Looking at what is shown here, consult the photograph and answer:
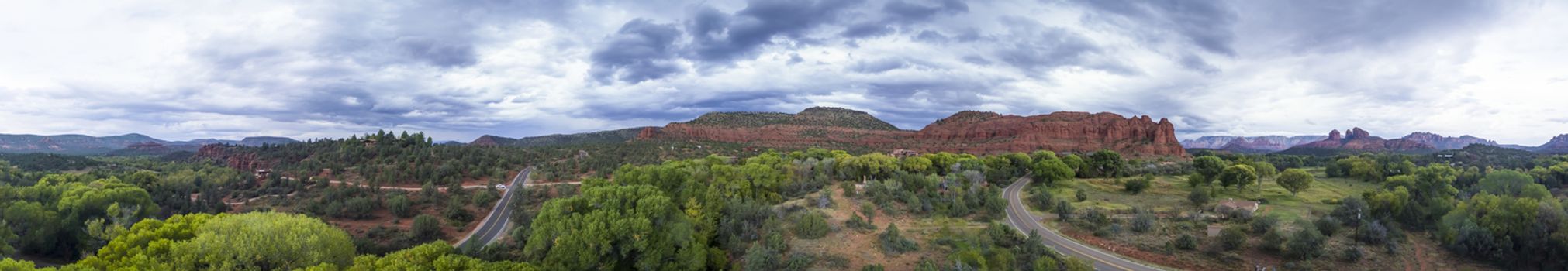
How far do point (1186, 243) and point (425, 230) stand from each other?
48.4 metres

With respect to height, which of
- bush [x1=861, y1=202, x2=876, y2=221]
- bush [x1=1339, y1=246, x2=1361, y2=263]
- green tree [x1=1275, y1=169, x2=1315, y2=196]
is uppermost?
green tree [x1=1275, y1=169, x2=1315, y2=196]

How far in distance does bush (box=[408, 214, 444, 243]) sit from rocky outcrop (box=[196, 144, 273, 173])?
5199cm

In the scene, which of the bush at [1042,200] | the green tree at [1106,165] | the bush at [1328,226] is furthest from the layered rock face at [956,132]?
the bush at [1328,226]

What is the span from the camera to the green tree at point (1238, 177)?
50844mm

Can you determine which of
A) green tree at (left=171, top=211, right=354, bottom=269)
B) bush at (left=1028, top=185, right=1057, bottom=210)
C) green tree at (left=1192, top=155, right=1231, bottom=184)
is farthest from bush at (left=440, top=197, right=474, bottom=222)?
green tree at (left=1192, top=155, right=1231, bottom=184)

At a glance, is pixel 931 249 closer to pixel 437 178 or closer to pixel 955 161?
pixel 955 161

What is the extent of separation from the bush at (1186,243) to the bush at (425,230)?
47322 mm

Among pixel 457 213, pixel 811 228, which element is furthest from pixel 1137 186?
pixel 457 213

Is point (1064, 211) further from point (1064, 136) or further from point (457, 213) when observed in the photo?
point (1064, 136)

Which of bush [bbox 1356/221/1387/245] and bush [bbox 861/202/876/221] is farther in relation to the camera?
bush [bbox 861/202/876/221]

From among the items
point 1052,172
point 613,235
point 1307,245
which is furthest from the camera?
point 1052,172

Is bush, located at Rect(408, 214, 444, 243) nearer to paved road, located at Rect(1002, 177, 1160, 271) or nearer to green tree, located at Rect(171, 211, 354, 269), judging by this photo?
green tree, located at Rect(171, 211, 354, 269)

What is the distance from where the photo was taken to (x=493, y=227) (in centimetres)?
4619

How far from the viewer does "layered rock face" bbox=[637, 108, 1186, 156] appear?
111375 mm
